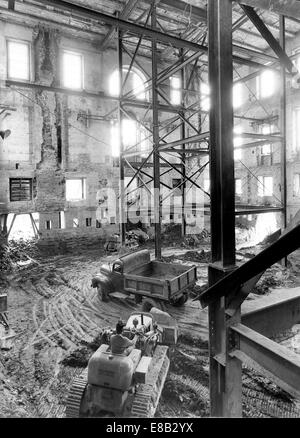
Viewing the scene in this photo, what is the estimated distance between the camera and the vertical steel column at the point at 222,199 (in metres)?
2.49

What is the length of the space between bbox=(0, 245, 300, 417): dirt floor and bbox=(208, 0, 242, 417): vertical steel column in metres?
1.78

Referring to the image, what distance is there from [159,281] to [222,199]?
179 inches

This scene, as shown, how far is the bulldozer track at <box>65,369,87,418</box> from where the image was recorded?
3703 mm

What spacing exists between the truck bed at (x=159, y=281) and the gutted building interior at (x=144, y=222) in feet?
0.14

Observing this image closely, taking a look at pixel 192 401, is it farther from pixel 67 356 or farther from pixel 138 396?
pixel 67 356

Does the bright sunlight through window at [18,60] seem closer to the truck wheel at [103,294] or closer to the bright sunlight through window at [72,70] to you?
the bright sunlight through window at [72,70]

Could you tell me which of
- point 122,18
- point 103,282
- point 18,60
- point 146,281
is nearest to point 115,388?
point 146,281

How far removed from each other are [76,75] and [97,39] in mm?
2230

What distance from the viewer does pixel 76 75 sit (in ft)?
51.4

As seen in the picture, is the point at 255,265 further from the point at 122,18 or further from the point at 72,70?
the point at 72,70

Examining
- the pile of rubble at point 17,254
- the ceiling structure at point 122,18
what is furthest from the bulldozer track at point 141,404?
the ceiling structure at point 122,18

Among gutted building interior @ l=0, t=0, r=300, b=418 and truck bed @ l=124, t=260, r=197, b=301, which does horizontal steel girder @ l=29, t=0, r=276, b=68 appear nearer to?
gutted building interior @ l=0, t=0, r=300, b=418

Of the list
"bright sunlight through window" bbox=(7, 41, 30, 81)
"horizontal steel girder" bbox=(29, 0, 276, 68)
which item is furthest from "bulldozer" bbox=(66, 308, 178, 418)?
"bright sunlight through window" bbox=(7, 41, 30, 81)

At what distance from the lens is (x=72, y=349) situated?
5.57 m
